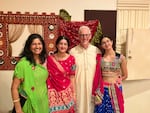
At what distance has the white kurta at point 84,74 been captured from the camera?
2367 millimetres

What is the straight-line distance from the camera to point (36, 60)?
205cm

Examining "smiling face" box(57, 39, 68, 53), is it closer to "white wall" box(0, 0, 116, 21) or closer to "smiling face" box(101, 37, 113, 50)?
"smiling face" box(101, 37, 113, 50)

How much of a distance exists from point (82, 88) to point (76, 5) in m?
1.25

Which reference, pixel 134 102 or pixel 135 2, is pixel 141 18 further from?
pixel 134 102

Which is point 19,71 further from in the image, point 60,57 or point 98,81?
point 98,81

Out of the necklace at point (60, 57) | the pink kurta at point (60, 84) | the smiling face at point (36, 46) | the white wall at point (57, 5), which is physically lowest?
the pink kurta at point (60, 84)

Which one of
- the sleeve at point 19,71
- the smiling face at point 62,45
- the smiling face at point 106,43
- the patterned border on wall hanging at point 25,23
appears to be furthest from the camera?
the patterned border on wall hanging at point 25,23

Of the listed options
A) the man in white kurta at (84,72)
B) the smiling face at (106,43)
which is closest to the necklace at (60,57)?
the man in white kurta at (84,72)

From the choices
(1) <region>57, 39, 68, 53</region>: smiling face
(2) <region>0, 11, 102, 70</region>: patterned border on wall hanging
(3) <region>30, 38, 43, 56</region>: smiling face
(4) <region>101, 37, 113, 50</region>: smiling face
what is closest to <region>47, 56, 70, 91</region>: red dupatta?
(1) <region>57, 39, 68, 53</region>: smiling face

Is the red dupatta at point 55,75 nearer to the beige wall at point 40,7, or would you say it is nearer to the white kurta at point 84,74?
the white kurta at point 84,74

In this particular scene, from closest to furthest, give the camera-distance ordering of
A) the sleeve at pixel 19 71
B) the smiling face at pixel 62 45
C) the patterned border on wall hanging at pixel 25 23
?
the sleeve at pixel 19 71, the smiling face at pixel 62 45, the patterned border on wall hanging at pixel 25 23

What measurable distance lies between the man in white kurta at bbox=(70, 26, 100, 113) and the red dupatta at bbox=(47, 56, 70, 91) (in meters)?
0.20

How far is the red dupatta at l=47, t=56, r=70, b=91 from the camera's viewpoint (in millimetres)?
2219

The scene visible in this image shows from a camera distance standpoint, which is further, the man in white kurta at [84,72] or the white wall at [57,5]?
the white wall at [57,5]
